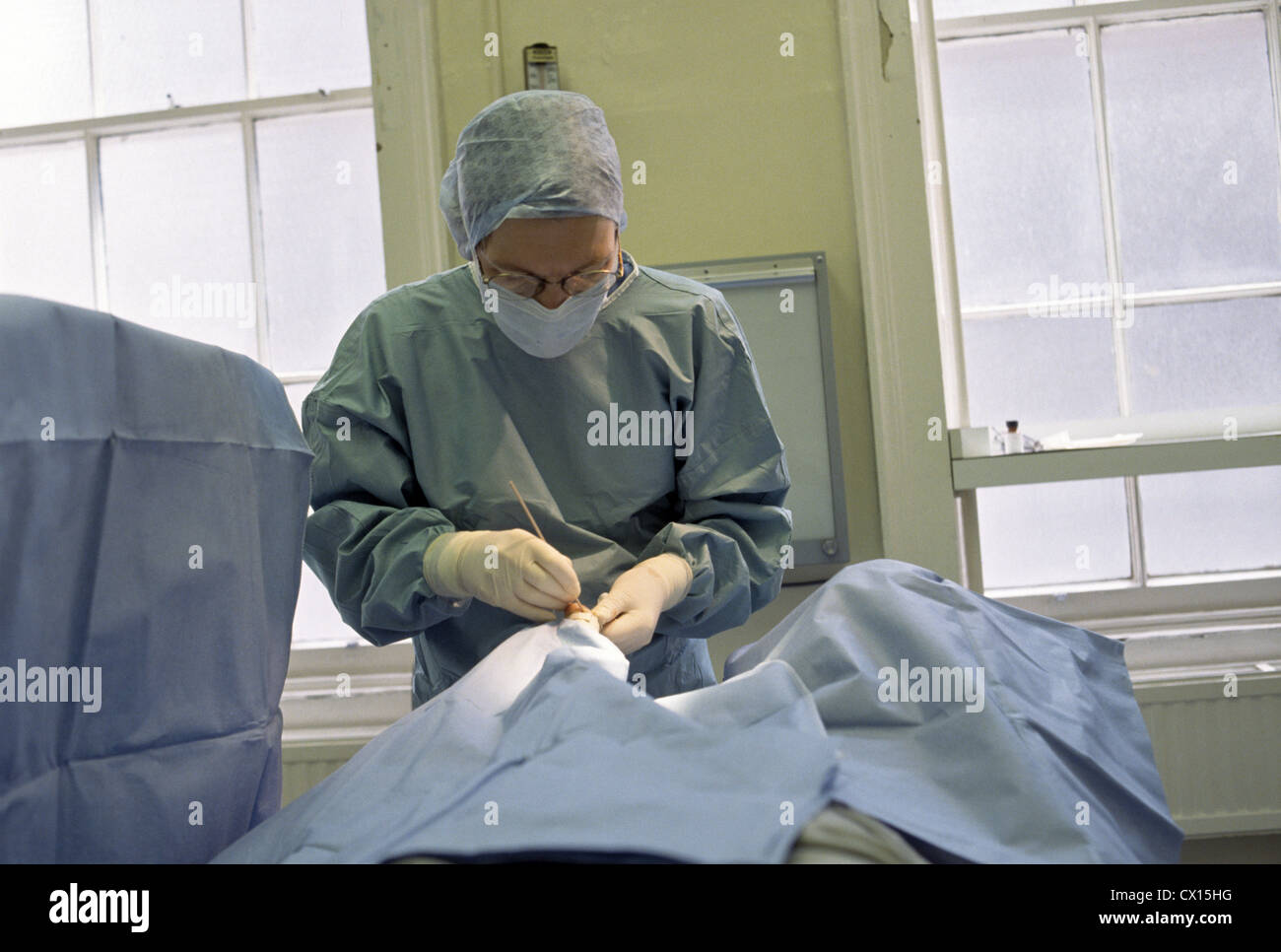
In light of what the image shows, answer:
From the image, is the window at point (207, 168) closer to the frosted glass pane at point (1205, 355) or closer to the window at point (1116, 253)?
the window at point (1116, 253)

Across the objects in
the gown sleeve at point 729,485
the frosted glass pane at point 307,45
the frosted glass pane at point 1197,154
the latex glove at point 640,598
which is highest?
the frosted glass pane at point 307,45

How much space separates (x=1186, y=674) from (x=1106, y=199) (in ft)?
3.42

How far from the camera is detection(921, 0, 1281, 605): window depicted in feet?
7.64

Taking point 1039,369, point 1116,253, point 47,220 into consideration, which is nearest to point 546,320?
point 1039,369

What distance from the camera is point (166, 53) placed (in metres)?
2.51

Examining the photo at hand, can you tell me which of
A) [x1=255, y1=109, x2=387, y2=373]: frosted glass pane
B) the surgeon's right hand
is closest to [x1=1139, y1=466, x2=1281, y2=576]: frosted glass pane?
the surgeon's right hand

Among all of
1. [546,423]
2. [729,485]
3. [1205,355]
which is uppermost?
[1205,355]

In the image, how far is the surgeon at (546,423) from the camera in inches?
52.4

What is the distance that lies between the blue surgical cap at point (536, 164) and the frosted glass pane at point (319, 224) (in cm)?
116

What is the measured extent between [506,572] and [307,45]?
1.80 m

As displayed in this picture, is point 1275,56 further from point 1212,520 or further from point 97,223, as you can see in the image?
point 97,223

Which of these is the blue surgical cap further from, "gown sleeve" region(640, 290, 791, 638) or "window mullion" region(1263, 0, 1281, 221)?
"window mullion" region(1263, 0, 1281, 221)

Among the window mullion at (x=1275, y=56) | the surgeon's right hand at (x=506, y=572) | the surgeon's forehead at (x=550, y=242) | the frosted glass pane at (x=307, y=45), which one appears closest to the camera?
the surgeon's right hand at (x=506, y=572)

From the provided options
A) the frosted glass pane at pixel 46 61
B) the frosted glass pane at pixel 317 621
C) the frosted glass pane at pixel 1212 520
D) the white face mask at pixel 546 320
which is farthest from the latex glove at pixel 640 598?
the frosted glass pane at pixel 46 61
